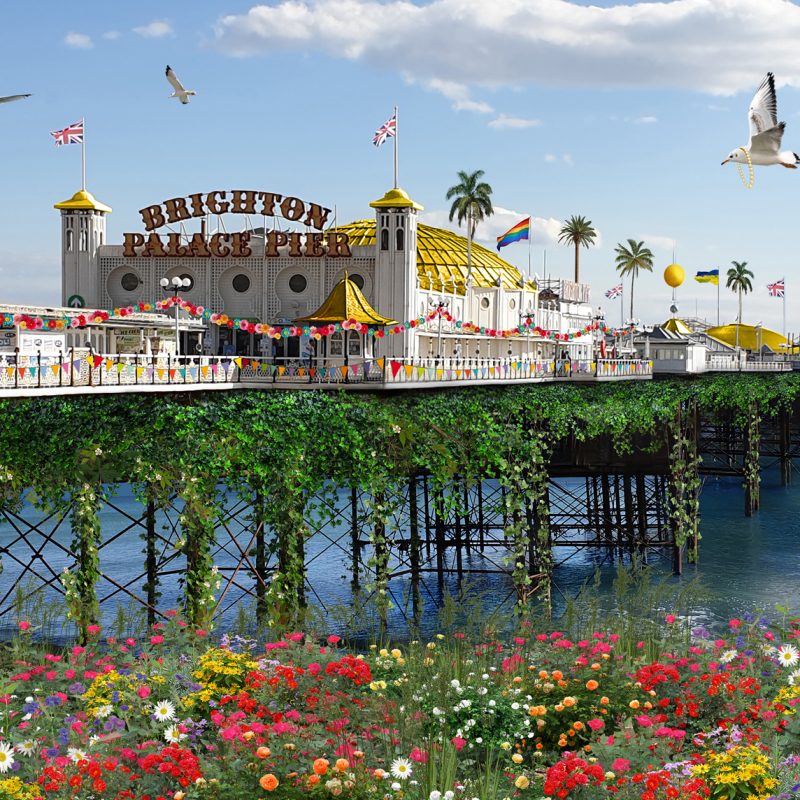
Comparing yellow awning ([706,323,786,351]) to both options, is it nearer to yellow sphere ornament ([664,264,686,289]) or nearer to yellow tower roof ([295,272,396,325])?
yellow sphere ornament ([664,264,686,289])

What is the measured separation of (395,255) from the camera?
175ft

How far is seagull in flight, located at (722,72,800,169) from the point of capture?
2903cm

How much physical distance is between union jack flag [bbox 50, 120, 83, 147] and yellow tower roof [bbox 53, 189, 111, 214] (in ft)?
34.4

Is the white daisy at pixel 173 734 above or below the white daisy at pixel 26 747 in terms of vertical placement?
above

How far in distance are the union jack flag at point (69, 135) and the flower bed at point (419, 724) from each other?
109ft

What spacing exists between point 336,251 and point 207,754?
141 feet

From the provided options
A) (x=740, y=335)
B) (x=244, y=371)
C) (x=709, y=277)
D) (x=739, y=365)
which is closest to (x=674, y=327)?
(x=709, y=277)

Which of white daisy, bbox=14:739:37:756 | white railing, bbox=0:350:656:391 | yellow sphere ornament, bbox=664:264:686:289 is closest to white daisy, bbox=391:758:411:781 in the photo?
white daisy, bbox=14:739:37:756

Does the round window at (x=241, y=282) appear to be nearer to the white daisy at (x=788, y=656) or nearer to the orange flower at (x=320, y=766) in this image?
the white daisy at (x=788, y=656)

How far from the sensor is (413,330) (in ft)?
180

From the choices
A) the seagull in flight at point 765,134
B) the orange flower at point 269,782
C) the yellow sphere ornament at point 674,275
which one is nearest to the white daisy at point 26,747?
the orange flower at point 269,782

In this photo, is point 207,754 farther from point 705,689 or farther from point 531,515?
point 531,515

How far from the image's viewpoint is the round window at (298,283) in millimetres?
55062

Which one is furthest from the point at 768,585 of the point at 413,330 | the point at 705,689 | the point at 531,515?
the point at 705,689
